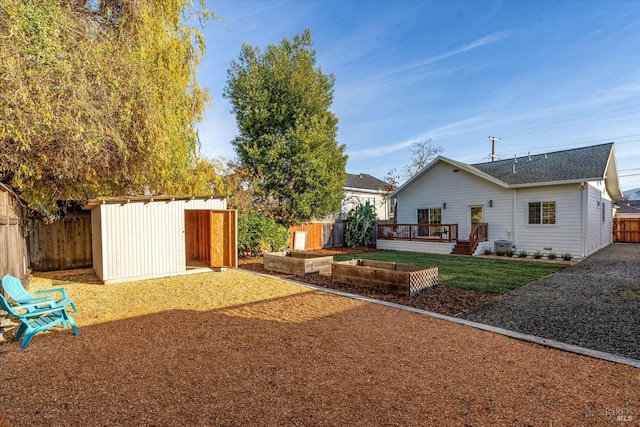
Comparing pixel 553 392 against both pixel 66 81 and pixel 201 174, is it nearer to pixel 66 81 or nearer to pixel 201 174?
pixel 66 81

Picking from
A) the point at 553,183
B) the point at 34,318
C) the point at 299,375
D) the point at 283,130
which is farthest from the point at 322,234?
the point at 299,375

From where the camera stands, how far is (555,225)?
13602 mm

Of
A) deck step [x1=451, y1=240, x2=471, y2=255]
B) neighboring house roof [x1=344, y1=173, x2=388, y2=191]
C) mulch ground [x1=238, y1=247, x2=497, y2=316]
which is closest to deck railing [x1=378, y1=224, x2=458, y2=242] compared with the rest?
deck step [x1=451, y1=240, x2=471, y2=255]

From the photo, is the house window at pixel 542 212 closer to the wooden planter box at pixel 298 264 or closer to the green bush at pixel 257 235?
the wooden planter box at pixel 298 264

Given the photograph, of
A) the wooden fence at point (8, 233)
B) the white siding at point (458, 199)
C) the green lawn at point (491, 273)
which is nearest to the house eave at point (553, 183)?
the white siding at point (458, 199)

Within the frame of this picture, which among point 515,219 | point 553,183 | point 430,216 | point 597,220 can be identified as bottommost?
point 597,220

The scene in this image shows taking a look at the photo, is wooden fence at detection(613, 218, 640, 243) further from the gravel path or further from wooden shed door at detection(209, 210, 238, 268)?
wooden shed door at detection(209, 210, 238, 268)

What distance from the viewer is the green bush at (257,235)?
45.8 feet

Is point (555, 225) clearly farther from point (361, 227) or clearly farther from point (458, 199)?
point (361, 227)

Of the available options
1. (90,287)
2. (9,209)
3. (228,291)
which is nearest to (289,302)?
(228,291)

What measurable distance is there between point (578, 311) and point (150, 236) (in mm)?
10568

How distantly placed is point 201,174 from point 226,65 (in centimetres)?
855

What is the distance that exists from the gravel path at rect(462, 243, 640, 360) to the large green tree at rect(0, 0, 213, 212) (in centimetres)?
789

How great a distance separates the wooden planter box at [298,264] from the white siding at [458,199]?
377 inches
